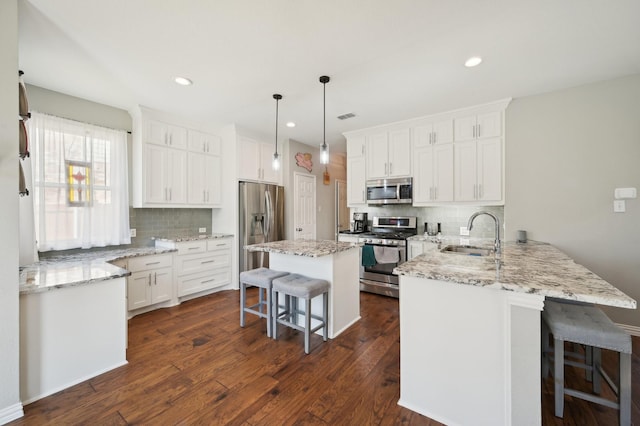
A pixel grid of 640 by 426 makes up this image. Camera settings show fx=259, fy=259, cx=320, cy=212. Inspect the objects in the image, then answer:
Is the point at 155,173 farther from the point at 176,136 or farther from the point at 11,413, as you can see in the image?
the point at 11,413

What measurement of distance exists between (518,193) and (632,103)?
129 centimetres

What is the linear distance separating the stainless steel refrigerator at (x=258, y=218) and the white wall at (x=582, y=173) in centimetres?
344

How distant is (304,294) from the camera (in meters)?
2.33

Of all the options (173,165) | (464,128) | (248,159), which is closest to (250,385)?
(173,165)

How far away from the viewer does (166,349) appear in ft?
7.88

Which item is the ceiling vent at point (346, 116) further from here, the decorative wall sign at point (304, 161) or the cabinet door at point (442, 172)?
the decorative wall sign at point (304, 161)

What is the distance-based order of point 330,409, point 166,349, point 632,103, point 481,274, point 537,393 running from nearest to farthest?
1. point 537,393
2. point 481,274
3. point 330,409
4. point 166,349
5. point 632,103

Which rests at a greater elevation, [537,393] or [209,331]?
[537,393]

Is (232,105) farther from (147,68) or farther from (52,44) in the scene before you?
Result: (52,44)

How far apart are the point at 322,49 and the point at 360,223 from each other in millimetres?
3073

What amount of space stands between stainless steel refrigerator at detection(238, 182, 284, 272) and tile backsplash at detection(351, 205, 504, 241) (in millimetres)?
1795

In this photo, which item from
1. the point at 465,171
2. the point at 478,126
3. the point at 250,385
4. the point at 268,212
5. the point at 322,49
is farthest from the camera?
the point at 268,212

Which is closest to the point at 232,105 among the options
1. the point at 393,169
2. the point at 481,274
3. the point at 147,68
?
the point at 147,68

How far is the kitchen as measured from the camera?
106 inches
